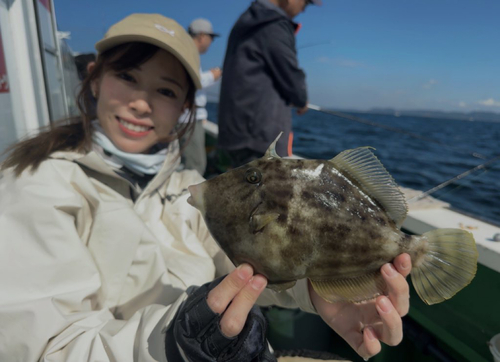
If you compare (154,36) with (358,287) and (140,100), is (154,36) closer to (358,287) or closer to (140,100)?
(140,100)

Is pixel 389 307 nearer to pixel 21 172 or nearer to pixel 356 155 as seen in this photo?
pixel 356 155

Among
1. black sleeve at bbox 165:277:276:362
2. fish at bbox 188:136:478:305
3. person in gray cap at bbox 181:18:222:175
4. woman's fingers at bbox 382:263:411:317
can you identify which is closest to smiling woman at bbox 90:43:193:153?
fish at bbox 188:136:478:305

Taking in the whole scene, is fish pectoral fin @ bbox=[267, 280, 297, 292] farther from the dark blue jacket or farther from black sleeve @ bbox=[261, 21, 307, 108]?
black sleeve @ bbox=[261, 21, 307, 108]

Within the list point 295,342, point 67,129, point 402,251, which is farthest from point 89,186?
point 295,342

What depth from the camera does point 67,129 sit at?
7.01 feet

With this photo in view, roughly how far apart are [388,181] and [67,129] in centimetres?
186

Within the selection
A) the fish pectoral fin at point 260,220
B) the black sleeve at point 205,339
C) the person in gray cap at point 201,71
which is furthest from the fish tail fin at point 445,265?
the person in gray cap at point 201,71

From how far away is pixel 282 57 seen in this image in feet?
11.6

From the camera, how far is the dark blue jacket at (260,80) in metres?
3.52

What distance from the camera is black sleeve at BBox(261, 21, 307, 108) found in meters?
3.51

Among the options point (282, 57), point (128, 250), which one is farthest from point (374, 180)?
point (282, 57)

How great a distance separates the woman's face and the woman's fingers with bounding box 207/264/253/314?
4.00ft

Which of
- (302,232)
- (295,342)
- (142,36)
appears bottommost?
(295,342)

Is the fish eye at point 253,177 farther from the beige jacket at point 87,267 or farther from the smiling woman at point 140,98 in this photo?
the smiling woman at point 140,98
